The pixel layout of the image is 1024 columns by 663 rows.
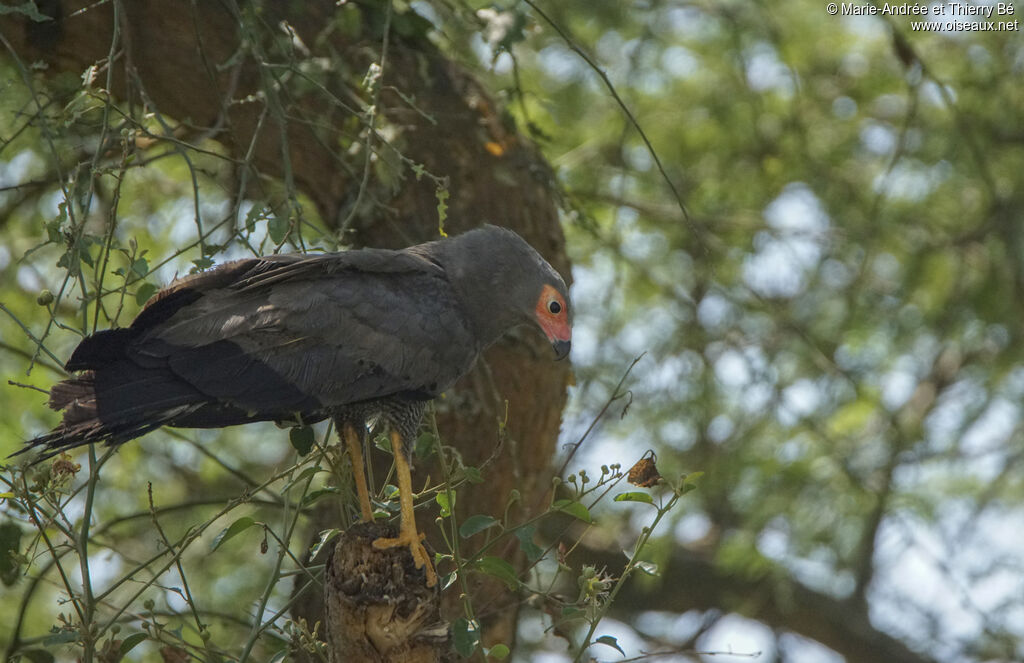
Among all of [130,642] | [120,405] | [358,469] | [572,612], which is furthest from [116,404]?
[572,612]

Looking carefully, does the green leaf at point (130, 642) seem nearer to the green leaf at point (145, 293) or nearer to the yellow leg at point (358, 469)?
the yellow leg at point (358, 469)

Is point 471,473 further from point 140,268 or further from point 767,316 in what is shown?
point 767,316

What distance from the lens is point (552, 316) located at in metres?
3.86

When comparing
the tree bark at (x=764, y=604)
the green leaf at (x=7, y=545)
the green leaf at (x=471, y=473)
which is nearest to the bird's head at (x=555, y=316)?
the green leaf at (x=471, y=473)

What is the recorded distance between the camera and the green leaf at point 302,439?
138 inches

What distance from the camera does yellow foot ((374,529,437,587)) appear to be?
3262mm

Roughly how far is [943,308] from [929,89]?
1573 millimetres

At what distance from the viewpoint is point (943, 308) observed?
7.50m

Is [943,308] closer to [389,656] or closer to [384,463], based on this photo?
[384,463]

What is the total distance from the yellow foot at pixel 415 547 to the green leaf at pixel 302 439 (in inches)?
17.0

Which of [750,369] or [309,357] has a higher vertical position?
[750,369]

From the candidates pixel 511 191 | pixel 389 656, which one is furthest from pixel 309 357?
pixel 511 191

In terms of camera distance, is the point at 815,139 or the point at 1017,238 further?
the point at 815,139

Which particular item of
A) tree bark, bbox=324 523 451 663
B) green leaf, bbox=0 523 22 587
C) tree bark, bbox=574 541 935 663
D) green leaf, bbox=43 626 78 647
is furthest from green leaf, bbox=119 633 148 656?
tree bark, bbox=574 541 935 663
